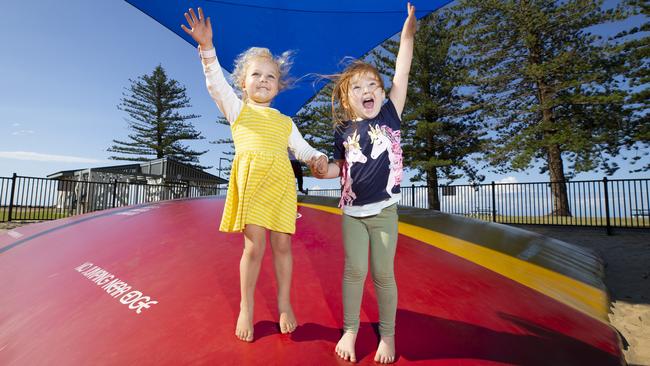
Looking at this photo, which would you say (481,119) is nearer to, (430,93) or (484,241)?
(430,93)

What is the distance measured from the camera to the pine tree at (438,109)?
61.4ft

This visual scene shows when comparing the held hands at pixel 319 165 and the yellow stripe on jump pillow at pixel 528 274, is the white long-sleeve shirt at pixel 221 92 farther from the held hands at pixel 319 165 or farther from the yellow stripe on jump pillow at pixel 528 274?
the yellow stripe on jump pillow at pixel 528 274

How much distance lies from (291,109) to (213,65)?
2032mm

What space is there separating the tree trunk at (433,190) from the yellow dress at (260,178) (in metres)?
16.7

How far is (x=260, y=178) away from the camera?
4.59 feet

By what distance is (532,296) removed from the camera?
1.89m

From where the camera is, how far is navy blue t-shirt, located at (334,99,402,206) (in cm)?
147

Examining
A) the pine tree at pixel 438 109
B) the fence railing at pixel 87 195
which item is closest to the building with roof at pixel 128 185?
the fence railing at pixel 87 195

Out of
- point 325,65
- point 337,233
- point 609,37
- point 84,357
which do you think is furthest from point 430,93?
point 84,357

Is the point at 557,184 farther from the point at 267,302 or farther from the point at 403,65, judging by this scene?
the point at 267,302

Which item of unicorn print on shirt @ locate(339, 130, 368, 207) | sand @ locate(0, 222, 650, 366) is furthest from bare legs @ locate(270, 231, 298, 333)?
sand @ locate(0, 222, 650, 366)

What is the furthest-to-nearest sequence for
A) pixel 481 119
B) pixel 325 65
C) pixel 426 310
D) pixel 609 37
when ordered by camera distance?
pixel 481 119
pixel 609 37
pixel 325 65
pixel 426 310

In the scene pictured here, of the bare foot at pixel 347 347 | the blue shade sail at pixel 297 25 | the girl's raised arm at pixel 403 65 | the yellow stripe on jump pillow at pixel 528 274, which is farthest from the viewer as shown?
the blue shade sail at pixel 297 25

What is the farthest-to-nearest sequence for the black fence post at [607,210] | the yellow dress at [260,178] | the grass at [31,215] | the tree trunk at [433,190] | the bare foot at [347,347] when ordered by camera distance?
1. the tree trunk at [433,190]
2. the grass at [31,215]
3. the black fence post at [607,210]
4. the yellow dress at [260,178]
5. the bare foot at [347,347]
